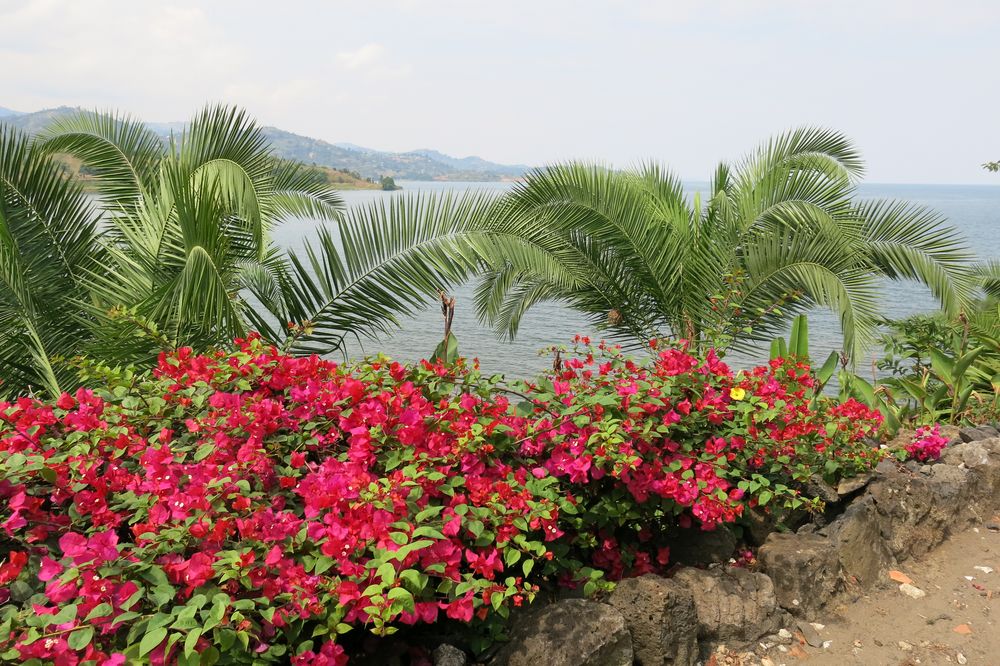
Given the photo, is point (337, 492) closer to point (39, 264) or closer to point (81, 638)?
point (81, 638)

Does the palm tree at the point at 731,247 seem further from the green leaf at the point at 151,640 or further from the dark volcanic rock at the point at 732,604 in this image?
the green leaf at the point at 151,640

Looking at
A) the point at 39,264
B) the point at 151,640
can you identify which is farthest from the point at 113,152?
the point at 151,640

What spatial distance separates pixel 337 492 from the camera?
242cm

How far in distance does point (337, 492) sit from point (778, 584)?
1.95 meters

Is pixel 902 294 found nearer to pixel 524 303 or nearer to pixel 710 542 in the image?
pixel 524 303

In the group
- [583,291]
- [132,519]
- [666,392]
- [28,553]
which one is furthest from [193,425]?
[583,291]

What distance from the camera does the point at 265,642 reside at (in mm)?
2180

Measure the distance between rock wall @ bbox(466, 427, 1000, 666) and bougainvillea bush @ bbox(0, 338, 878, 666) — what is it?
Answer: 0.17m

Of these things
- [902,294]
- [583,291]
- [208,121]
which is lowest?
[902,294]

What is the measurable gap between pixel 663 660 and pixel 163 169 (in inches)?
184

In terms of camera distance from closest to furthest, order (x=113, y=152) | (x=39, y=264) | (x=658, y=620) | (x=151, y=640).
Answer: (x=151, y=640) → (x=658, y=620) → (x=39, y=264) → (x=113, y=152)

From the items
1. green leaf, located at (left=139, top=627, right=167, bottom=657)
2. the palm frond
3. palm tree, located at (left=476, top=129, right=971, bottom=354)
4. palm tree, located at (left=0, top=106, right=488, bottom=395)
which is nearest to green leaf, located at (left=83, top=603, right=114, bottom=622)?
green leaf, located at (left=139, top=627, right=167, bottom=657)

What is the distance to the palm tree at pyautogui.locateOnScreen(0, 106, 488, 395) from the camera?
14.8 feet

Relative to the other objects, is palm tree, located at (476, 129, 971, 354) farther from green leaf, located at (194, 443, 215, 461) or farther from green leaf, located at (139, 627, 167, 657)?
green leaf, located at (139, 627, 167, 657)
